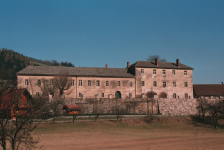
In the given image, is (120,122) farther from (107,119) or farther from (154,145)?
(154,145)

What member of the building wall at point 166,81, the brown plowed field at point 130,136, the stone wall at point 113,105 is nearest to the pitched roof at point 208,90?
the building wall at point 166,81

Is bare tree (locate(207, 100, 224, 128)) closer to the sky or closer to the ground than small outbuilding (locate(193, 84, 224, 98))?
closer to the ground

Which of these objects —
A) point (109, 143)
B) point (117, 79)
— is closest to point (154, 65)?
point (117, 79)

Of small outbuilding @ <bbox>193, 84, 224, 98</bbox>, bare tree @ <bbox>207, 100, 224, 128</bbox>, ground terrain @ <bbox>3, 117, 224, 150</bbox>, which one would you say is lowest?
ground terrain @ <bbox>3, 117, 224, 150</bbox>

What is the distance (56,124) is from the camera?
104 ft

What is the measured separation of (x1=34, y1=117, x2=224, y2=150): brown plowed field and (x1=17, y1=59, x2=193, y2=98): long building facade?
12.9 m

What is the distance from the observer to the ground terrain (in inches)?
884

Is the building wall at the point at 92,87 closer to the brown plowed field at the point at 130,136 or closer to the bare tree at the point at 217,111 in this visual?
the brown plowed field at the point at 130,136

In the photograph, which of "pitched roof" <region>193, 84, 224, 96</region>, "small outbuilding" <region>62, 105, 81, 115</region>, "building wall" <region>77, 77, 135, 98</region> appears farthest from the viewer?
"pitched roof" <region>193, 84, 224, 96</region>

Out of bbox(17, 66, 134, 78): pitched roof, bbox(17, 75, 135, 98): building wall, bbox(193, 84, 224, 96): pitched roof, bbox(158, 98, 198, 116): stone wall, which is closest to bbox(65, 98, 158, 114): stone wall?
bbox(158, 98, 198, 116): stone wall

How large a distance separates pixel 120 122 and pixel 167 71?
984 inches

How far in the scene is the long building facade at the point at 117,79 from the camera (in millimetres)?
48906

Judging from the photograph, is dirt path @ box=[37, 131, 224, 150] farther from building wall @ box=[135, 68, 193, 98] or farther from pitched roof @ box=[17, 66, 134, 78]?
building wall @ box=[135, 68, 193, 98]

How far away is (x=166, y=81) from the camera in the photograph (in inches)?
2222
